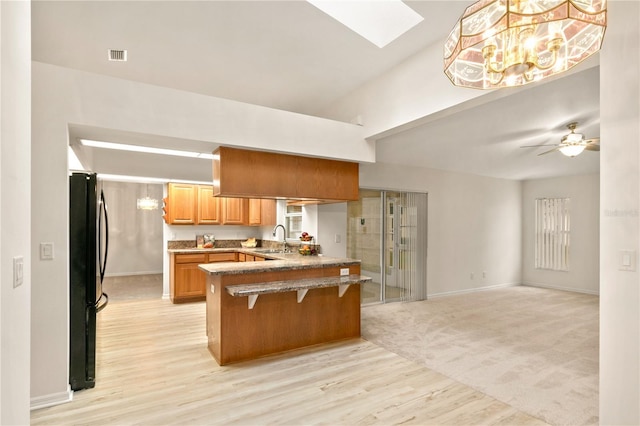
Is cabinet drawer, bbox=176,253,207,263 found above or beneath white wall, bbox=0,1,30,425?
beneath

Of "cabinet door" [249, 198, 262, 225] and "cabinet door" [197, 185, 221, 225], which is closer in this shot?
"cabinet door" [197, 185, 221, 225]

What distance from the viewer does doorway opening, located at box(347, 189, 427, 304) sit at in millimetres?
5977

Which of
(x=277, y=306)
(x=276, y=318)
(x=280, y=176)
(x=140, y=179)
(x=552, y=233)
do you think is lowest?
(x=276, y=318)

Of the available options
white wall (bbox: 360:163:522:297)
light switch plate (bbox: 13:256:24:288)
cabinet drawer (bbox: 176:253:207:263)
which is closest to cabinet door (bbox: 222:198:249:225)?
cabinet drawer (bbox: 176:253:207:263)

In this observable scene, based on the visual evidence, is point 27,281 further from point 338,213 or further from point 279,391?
point 338,213

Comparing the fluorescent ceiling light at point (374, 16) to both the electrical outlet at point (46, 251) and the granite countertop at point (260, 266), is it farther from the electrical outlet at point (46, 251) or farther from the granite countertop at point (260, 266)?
the electrical outlet at point (46, 251)

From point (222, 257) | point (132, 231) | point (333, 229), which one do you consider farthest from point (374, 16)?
point (132, 231)

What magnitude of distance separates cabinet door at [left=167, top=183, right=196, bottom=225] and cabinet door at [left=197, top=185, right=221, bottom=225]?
11 centimetres

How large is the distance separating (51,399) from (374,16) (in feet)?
14.0

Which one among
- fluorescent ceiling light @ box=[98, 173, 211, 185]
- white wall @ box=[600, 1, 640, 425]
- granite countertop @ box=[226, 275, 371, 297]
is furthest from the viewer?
fluorescent ceiling light @ box=[98, 173, 211, 185]

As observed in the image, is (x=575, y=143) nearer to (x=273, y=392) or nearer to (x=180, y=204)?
(x=273, y=392)

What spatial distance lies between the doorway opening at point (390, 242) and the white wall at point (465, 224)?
18cm

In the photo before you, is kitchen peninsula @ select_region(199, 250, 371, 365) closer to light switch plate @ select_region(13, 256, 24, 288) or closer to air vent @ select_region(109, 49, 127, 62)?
light switch plate @ select_region(13, 256, 24, 288)

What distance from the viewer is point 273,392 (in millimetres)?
2854
